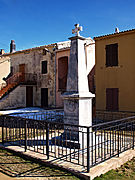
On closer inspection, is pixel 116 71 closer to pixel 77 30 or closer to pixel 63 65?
pixel 77 30

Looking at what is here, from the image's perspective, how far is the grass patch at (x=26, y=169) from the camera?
429 cm

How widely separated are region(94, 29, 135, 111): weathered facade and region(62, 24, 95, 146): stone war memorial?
6.49 meters

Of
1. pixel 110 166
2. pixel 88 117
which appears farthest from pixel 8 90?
pixel 110 166

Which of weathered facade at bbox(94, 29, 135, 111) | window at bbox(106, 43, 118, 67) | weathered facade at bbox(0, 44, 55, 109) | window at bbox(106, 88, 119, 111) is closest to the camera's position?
weathered facade at bbox(94, 29, 135, 111)

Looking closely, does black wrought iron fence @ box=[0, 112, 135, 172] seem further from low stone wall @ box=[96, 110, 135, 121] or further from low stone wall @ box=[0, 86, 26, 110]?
low stone wall @ box=[0, 86, 26, 110]

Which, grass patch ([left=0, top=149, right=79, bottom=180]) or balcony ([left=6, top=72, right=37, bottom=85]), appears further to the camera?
balcony ([left=6, top=72, right=37, bottom=85])

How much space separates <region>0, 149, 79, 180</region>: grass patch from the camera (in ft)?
14.1

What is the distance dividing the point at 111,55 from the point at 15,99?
37.4 ft

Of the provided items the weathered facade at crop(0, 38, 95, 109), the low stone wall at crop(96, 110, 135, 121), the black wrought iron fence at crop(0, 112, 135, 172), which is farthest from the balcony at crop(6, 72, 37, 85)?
the black wrought iron fence at crop(0, 112, 135, 172)

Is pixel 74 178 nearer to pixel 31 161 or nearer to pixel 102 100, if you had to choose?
pixel 31 161

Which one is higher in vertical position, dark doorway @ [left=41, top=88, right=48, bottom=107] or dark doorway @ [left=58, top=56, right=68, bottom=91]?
dark doorway @ [left=58, top=56, right=68, bottom=91]

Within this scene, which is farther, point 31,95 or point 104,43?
point 31,95

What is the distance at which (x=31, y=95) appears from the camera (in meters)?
21.4

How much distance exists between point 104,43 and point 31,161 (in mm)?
10118
